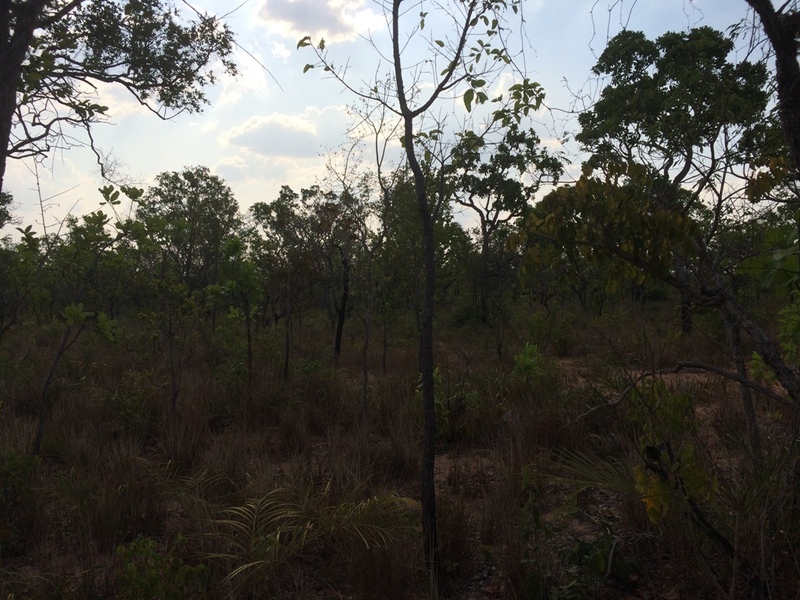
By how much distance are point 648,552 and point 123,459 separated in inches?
153

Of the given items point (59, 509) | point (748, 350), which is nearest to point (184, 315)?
point (59, 509)

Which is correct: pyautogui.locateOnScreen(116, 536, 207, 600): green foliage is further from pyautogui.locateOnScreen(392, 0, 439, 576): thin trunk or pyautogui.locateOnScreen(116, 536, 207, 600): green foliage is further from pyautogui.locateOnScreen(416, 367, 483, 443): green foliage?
pyautogui.locateOnScreen(416, 367, 483, 443): green foliage

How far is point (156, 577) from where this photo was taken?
2494mm

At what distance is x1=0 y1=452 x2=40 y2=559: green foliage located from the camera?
353 centimetres

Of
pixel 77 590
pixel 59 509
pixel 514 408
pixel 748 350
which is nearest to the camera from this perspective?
pixel 77 590

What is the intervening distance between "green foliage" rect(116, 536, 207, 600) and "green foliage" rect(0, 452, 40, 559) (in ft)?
4.49

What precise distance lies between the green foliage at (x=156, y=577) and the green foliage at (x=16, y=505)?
1368 millimetres

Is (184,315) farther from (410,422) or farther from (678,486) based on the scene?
(678,486)

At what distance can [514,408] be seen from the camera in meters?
5.82

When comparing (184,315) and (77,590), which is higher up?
(184,315)

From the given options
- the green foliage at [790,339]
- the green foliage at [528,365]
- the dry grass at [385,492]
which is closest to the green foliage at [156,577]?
the dry grass at [385,492]

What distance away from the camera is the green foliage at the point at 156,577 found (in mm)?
2475

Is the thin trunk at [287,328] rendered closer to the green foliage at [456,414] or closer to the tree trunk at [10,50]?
the green foliage at [456,414]

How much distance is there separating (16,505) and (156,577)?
6.75ft
